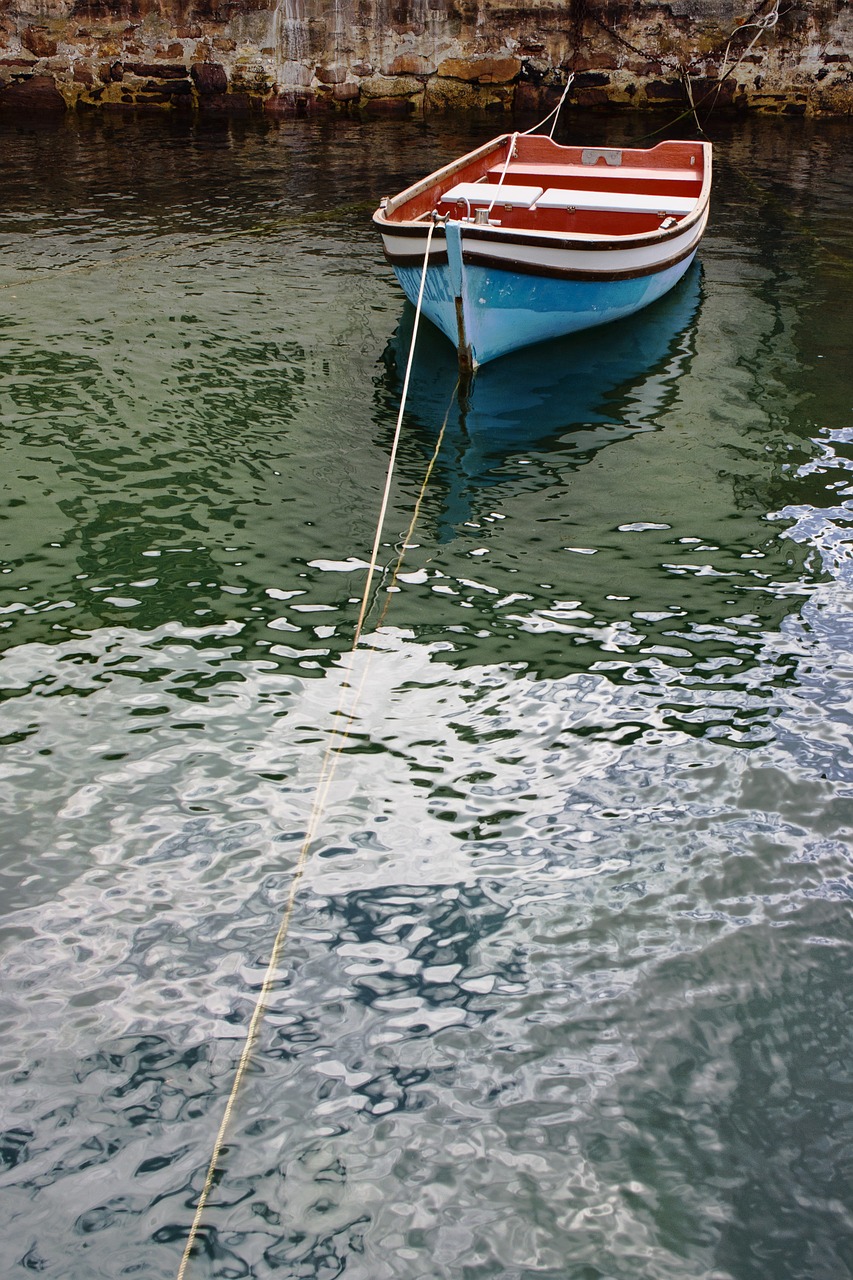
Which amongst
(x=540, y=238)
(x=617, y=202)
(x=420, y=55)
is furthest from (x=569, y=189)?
(x=420, y=55)

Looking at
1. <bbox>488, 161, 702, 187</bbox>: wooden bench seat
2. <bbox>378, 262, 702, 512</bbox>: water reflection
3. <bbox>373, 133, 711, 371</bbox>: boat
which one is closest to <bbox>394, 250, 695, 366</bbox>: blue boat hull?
<bbox>373, 133, 711, 371</bbox>: boat

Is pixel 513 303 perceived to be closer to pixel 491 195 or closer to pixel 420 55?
pixel 491 195

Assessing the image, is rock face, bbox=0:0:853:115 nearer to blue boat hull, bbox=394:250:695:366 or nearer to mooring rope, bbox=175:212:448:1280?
blue boat hull, bbox=394:250:695:366

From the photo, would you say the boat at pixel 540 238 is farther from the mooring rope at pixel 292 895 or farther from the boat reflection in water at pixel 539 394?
the mooring rope at pixel 292 895

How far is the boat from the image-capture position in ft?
19.4

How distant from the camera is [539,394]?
627cm

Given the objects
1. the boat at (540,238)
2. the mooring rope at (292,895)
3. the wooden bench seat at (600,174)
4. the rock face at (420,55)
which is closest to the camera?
the mooring rope at (292,895)

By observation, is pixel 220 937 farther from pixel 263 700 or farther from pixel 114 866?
pixel 263 700

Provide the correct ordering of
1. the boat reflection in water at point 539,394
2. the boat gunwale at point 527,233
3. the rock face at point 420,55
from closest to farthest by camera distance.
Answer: the boat reflection in water at point 539,394 < the boat gunwale at point 527,233 < the rock face at point 420,55

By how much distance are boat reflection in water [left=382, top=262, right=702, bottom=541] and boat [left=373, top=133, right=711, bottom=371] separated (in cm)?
17

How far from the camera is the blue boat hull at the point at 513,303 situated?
599 centimetres

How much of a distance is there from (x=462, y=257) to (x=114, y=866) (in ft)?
13.2

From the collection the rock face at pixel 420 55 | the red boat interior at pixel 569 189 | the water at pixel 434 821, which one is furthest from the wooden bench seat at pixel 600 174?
the rock face at pixel 420 55

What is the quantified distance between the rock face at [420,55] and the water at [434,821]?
10247 millimetres
